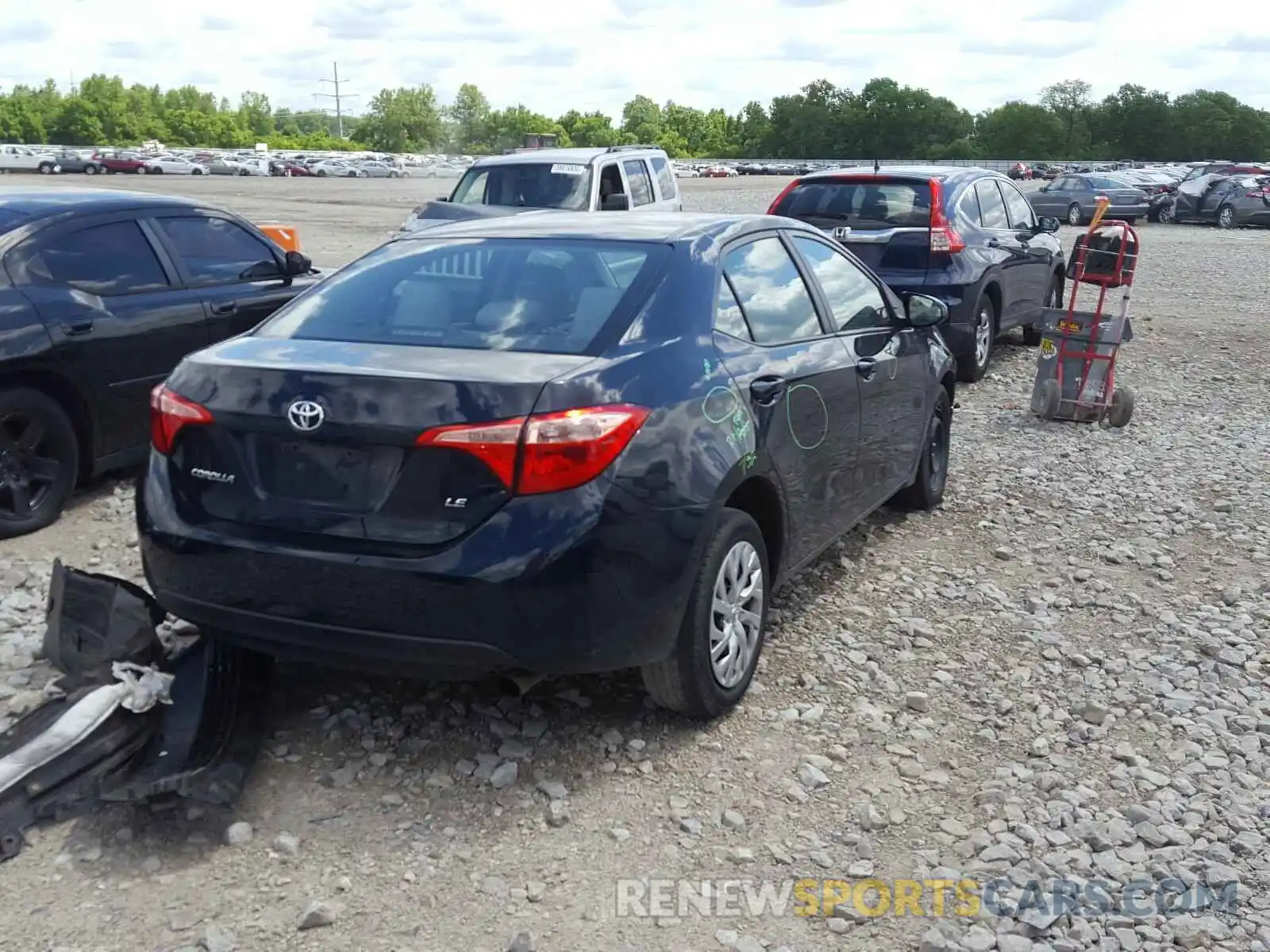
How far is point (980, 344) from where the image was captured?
10773 mm

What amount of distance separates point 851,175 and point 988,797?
7.80 meters

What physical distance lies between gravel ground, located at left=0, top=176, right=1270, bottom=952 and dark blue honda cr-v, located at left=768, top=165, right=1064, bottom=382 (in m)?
4.29

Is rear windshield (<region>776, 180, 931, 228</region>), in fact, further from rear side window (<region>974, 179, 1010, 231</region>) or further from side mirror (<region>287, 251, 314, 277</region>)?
side mirror (<region>287, 251, 314, 277</region>)

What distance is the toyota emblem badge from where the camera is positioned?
3.56 m

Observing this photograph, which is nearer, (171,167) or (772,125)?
(171,167)

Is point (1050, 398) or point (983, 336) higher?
point (983, 336)

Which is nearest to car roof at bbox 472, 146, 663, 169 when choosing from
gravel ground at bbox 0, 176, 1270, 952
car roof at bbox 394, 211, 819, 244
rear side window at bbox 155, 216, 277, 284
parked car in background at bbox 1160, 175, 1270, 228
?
rear side window at bbox 155, 216, 277, 284

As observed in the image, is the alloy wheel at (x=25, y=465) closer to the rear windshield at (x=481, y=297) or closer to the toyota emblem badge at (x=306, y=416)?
the rear windshield at (x=481, y=297)

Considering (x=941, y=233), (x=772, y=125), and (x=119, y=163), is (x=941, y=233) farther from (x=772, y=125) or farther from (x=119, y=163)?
(x=772, y=125)

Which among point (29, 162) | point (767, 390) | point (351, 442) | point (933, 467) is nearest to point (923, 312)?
point (933, 467)

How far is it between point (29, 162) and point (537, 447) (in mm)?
80697

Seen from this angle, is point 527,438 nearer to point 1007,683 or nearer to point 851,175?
point 1007,683

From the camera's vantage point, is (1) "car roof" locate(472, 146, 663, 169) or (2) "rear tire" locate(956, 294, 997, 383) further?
(1) "car roof" locate(472, 146, 663, 169)

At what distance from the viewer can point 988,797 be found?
12.6 feet
